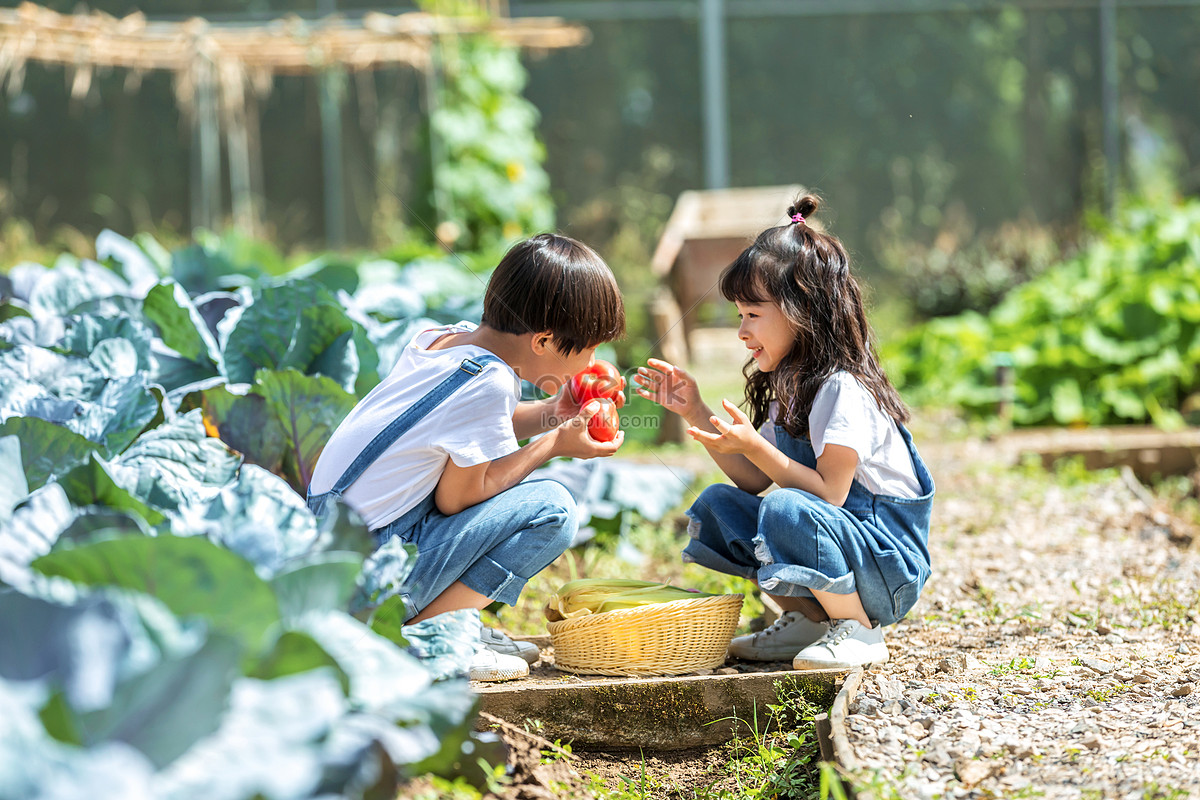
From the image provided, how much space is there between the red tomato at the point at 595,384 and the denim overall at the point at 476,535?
→ 0.27 m

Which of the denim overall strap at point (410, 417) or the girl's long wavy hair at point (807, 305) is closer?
the denim overall strap at point (410, 417)

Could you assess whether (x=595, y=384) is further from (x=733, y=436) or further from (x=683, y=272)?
(x=683, y=272)

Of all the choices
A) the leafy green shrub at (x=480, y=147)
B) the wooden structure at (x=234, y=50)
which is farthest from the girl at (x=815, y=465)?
A: the wooden structure at (x=234, y=50)

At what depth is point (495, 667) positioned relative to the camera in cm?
185

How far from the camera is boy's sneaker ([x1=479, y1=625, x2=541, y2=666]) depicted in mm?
1946

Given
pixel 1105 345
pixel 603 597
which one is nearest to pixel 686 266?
pixel 1105 345

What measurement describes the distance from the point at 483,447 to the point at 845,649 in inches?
29.3

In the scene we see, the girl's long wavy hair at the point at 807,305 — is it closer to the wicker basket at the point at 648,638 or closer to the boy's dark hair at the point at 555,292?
the boy's dark hair at the point at 555,292

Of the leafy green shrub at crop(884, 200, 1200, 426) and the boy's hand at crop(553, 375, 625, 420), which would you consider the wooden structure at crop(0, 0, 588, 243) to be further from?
the boy's hand at crop(553, 375, 625, 420)

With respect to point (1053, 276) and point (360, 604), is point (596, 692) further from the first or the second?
point (1053, 276)

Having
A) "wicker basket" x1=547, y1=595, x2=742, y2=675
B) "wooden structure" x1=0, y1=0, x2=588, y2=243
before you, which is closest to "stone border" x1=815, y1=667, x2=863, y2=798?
"wicker basket" x1=547, y1=595, x2=742, y2=675

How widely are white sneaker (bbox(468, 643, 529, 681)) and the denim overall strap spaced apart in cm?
38

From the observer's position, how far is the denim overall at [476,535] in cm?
185

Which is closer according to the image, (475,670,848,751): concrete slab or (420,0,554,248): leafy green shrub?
(475,670,848,751): concrete slab
